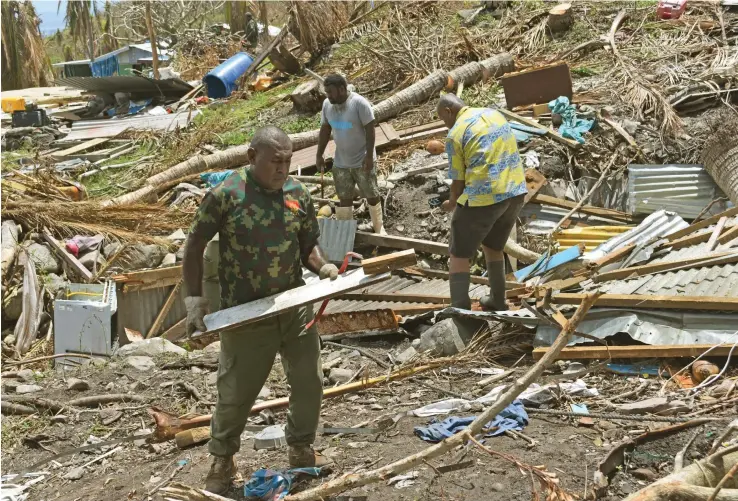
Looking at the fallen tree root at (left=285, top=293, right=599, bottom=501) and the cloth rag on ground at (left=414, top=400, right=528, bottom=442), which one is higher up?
the fallen tree root at (left=285, top=293, right=599, bottom=501)

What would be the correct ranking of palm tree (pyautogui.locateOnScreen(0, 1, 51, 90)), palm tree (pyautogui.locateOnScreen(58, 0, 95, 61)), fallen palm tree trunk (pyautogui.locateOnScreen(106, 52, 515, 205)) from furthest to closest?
palm tree (pyautogui.locateOnScreen(58, 0, 95, 61)) < palm tree (pyautogui.locateOnScreen(0, 1, 51, 90)) < fallen palm tree trunk (pyautogui.locateOnScreen(106, 52, 515, 205))

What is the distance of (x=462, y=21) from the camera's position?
1770 centimetres

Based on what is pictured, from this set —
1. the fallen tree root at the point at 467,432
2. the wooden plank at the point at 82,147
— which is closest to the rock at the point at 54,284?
the wooden plank at the point at 82,147

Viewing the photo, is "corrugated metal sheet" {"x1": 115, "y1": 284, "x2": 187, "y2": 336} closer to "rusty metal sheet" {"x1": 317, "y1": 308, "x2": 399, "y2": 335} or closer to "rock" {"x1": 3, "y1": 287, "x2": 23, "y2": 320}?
"rock" {"x1": 3, "y1": 287, "x2": 23, "y2": 320}

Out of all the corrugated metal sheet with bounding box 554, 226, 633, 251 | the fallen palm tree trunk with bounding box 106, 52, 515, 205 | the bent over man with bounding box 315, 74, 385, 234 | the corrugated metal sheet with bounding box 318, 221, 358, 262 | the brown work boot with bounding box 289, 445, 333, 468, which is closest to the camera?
the brown work boot with bounding box 289, 445, 333, 468

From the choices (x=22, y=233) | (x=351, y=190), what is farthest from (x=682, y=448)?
(x=22, y=233)

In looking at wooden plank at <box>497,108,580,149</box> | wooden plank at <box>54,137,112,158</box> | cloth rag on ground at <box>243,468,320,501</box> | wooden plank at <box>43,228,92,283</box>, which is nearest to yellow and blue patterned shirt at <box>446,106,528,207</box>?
cloth rag on ground at <box>243,468,320,501</box>

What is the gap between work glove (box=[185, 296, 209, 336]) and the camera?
3.98 m

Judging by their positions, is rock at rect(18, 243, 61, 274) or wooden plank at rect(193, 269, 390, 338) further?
rock at rect(18, 243, 61, 274)

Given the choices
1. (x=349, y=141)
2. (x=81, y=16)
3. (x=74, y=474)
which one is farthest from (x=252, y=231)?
(x=81, y=16)

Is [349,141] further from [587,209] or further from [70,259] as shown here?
[70,259]

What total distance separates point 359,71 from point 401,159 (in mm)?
5201

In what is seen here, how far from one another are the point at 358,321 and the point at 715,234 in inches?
131

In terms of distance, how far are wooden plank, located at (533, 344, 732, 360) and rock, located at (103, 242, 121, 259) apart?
22.0 ft
